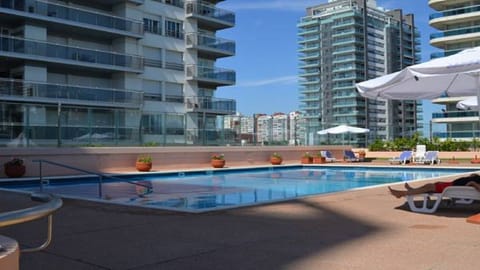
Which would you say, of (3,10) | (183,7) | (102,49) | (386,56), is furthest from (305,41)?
(3,10)

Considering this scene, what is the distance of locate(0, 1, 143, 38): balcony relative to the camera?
3697 cm

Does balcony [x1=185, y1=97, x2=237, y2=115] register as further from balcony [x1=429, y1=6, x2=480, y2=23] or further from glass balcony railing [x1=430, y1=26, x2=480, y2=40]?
balcony [x1=429, y1=6, x2=480, y2=23]

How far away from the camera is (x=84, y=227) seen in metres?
8.18

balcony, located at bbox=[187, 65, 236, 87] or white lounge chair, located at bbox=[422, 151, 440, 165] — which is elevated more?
balcony, located at bbox=[187, 65, 236, 87]

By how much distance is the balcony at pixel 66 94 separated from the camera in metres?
35.9

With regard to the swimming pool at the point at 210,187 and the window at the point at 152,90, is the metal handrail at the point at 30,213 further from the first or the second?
the window at the point at 152,90

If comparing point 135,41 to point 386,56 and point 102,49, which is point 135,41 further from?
point 386,56

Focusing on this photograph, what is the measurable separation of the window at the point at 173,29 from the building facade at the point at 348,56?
5396cm

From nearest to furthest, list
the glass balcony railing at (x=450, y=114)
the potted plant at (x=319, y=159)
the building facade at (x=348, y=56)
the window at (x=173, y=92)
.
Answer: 1. the potted plant at (x=319, y=159)
2. the window at (x=173, y=92)
3. the glass balcony railing at (x=450, y=114)
4. the building facade at (x=348, y=56)

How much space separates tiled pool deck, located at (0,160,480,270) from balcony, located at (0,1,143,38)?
29.8m

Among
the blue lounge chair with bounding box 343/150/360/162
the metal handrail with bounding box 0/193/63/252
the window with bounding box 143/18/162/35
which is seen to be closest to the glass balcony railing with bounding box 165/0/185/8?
the window with bounding box 143/18/162/35

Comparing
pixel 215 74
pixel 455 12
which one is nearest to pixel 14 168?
pixel 215 74

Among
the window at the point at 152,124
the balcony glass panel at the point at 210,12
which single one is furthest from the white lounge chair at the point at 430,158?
the balcony glass panel at the point at 210,12

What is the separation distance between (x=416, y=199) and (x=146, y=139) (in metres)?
15.6
